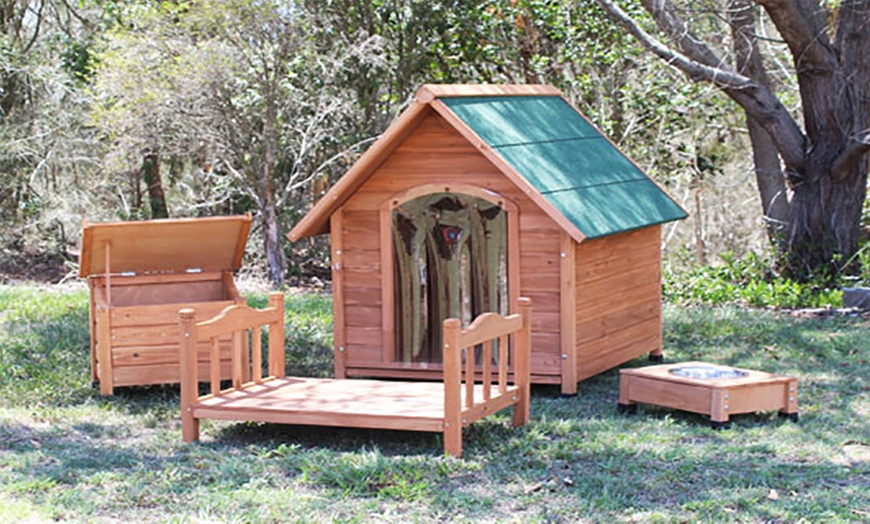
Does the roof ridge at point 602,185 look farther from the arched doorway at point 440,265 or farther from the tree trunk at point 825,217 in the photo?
the tree trunk at point 825,217

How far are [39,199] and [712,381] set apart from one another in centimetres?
1254

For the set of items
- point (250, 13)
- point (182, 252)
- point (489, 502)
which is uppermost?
point (250, 13)

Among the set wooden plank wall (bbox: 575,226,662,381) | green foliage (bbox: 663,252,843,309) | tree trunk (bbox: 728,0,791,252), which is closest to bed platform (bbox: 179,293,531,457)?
wooden plank wall (bbox: 575,226,662,381)

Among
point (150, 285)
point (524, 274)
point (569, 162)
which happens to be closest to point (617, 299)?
point (524, 274)

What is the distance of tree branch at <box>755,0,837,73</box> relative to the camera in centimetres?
1251

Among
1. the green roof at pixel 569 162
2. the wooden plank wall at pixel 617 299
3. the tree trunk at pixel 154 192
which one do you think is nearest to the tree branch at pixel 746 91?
the green roof at pixel 569 162

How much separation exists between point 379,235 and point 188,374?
2.24 meters

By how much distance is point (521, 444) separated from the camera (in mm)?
7031

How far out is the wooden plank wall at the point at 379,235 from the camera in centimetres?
866

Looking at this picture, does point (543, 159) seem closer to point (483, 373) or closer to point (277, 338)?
point (483, 373)

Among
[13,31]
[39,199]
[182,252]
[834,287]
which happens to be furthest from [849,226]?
[13,31]

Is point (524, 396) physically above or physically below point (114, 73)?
below

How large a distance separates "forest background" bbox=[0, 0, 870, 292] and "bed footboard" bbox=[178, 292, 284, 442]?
6.71 m

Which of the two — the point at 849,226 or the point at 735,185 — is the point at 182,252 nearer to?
the point at 849,226
